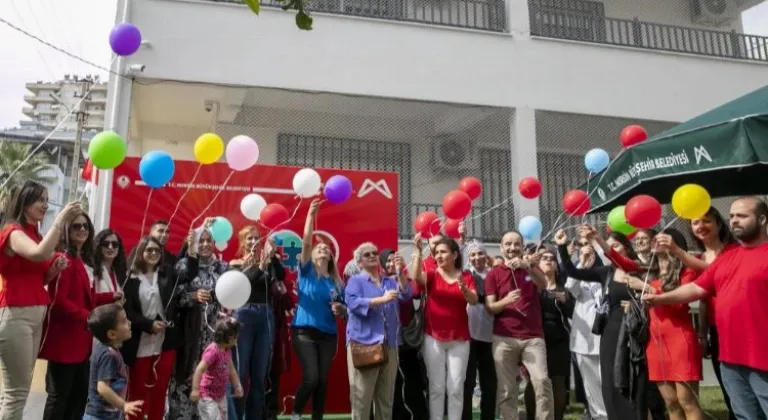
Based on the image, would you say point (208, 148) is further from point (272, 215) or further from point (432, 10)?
point (432, 10)

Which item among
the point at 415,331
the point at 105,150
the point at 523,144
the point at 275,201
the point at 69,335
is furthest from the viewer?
the point at 523,144

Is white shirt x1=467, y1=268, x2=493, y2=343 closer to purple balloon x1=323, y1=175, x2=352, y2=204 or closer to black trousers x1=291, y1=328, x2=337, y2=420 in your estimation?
black trousers x1=291, y1=328, x2=337, y2=420

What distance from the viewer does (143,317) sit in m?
4.43

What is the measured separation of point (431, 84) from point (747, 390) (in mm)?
7037

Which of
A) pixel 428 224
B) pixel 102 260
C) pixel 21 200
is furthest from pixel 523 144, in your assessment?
pixel 21 200

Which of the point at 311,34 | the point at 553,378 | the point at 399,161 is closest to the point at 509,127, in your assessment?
the point at 399,161

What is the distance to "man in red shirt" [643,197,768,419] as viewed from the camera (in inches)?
122

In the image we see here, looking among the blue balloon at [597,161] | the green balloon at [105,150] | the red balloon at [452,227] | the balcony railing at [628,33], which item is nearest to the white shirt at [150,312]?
the green balloon at [105,150]

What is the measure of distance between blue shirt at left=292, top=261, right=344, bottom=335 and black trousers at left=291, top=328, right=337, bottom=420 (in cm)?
7

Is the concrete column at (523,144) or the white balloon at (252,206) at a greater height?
the concrete column at (523,144)

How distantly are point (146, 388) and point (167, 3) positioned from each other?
6.11 metres

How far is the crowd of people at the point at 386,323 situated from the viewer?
3396 mm

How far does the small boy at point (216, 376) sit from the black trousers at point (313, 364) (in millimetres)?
668

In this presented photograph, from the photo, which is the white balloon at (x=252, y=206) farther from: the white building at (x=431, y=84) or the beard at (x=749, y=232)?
the beard at (x=749, y=232)
